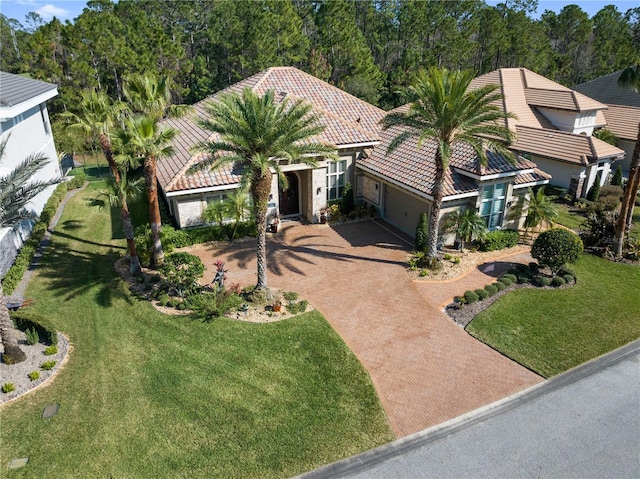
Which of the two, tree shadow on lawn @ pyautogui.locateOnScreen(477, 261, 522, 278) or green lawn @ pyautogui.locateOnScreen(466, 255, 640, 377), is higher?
tree shadow on lawn @ pyautogui.locateOnScreen(477, 261, 522, 278)

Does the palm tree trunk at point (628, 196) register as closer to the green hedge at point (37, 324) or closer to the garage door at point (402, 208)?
the garage door at point (402, 208)

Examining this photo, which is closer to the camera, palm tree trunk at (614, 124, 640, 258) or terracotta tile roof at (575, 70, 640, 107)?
palm tree trunk at (614, 124, 640, 258)

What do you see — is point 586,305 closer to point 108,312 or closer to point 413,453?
point 413,453

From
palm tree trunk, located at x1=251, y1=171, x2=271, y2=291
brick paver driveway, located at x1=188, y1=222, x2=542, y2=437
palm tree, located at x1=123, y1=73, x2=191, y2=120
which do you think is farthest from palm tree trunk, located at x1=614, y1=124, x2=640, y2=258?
palm tree, located at x1=123, y1=73, x2=191, y2=120

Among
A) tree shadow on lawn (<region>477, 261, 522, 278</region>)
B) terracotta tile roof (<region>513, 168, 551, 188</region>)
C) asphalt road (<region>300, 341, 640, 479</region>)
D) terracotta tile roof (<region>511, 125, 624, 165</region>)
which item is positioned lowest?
asphalt road (<region>300, 341, 640, 479</region>)

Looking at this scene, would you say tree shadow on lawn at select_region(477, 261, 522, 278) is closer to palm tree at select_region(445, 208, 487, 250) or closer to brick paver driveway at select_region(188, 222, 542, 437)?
palm tree at select_region(445, 208, 487, 250)

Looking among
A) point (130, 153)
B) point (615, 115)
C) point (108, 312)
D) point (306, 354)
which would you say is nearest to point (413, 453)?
point (306, 354)

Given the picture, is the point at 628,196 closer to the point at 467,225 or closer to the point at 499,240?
the point at 499,240
